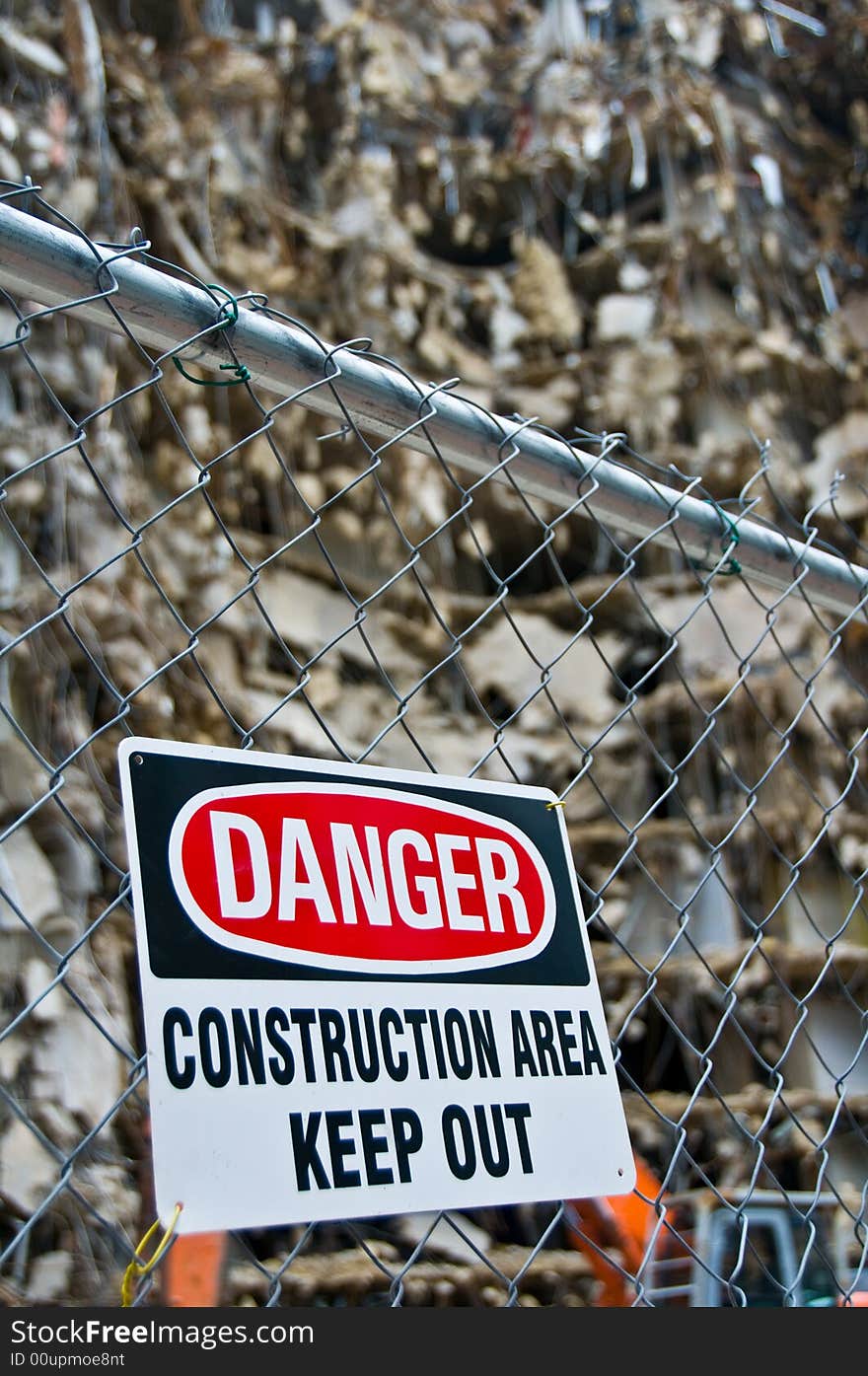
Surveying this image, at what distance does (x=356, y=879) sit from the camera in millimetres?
678

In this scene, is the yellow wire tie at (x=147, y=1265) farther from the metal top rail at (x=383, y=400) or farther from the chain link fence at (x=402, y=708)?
the metal top rail at (x=383, y=400)

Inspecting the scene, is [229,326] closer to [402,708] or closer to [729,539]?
[402,708]

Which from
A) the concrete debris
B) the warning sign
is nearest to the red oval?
the warning sign

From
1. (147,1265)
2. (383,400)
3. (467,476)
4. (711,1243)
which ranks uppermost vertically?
(383,400)

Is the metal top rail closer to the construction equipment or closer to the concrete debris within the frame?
the concrete debris

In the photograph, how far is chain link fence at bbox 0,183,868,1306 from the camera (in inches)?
37.1

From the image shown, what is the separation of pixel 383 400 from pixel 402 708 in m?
0.21

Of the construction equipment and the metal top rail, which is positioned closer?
the metal top rail

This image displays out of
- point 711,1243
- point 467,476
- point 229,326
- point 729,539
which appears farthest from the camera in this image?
point 467,476

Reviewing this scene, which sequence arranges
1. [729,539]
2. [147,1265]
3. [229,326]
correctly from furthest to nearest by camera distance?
[729,539] → [229,326] → [147,1265]

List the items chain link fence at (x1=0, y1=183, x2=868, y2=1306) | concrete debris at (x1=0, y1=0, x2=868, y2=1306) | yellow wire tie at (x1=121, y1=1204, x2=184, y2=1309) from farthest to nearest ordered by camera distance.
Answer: concrete debris at (x1=0, y1=0, x2=868, y2=1306)
chain link fence at (x1=0, y1=183, x2=868, y2=1306)
yellow wire tie at (x1=121, y1=1204, x2=184, y2=1309)

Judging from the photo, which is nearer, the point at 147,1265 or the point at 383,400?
the point at 147,1265

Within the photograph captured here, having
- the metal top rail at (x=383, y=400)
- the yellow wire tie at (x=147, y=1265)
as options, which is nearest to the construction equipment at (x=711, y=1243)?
the metal top rail at (x=383, y=400)

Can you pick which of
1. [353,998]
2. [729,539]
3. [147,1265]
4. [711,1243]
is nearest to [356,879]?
[353,998]
